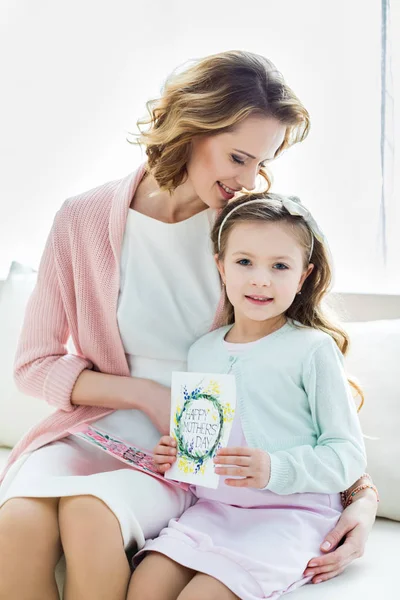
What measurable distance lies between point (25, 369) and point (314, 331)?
0.68 meters

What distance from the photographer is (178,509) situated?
1.51 metres

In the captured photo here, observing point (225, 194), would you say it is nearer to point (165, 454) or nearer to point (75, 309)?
point (75, 309)

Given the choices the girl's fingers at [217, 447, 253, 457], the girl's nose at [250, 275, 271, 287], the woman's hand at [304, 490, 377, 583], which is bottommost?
the woman's hand at [304, 490, 377, 583]

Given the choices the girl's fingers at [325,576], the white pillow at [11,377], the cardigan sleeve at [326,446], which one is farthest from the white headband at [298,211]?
the white pillow at [11,377]

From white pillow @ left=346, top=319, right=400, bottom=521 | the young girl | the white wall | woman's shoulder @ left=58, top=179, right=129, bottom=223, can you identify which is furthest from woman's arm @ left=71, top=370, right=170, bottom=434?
the white wall

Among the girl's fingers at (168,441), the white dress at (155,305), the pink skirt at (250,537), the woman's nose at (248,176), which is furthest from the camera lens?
the white dress at (155,305)

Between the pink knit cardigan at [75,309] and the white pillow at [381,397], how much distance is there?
1.25 feet

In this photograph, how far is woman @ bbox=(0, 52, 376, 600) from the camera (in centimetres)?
153

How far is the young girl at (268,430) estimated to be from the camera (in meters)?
1.28

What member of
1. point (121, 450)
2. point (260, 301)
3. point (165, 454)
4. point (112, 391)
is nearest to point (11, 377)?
point (112, 391)

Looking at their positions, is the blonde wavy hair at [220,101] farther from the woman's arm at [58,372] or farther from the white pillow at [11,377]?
the white pillow at [11,377]

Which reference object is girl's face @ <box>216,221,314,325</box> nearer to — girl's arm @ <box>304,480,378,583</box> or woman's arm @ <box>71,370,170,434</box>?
woman's arm @ <box>71,370,170,434</box>

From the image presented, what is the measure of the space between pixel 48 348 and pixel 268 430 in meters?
0.57

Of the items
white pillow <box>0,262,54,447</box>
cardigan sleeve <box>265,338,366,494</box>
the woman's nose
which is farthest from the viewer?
white pillow <box>0,262,54,447</box>
